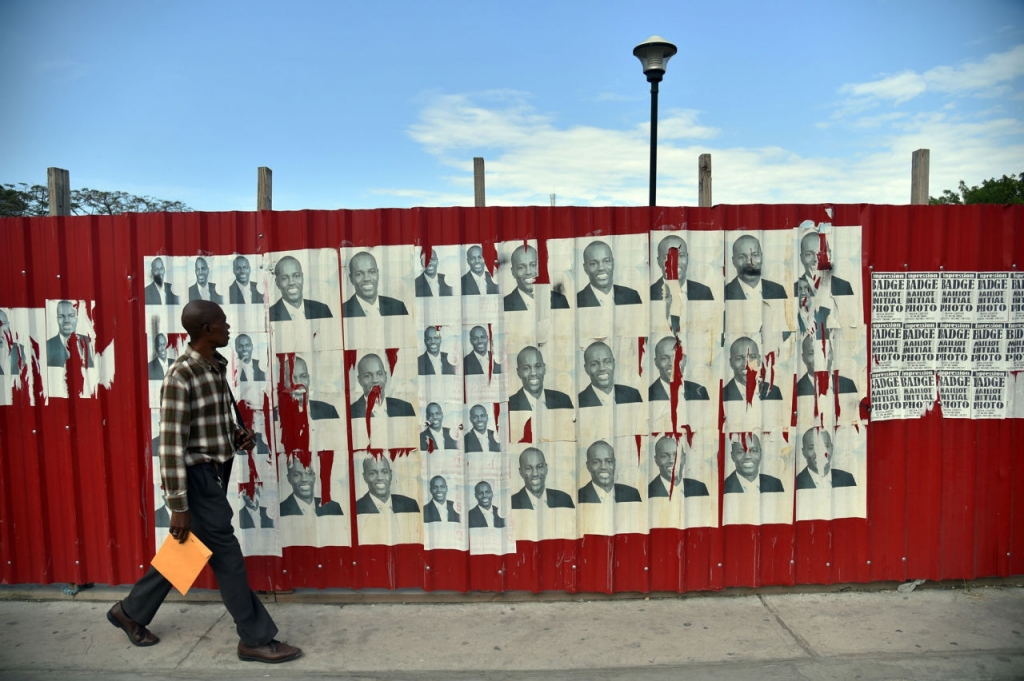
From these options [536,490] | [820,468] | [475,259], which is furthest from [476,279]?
A: [820,468]

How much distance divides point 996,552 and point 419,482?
3.67 meters

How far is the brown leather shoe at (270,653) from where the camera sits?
3.54m

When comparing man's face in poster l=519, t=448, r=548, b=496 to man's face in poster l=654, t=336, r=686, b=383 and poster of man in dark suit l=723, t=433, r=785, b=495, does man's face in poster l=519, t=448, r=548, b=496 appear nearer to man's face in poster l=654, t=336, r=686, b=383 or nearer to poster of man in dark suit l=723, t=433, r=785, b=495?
man's face in poster l=654, t=336, r=686, b=383

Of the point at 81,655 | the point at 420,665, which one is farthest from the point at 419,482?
the point at 81,655

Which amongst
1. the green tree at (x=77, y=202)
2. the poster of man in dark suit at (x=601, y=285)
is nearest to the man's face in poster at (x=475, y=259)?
the poster of man in dark suit at (x=601, y=285)

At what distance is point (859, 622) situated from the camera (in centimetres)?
391

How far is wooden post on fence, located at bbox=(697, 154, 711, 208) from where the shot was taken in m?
4.24

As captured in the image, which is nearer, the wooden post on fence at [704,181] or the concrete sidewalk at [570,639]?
the concrete sidewalk at [570,639]

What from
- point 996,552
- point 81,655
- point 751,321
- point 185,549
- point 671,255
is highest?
point 671,255

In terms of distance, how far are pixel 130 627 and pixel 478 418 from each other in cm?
221

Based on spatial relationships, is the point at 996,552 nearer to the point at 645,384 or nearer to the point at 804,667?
the point at 804,667

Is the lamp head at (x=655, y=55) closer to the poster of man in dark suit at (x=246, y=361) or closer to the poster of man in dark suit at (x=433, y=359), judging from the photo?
the poster of man in dark suit at (x=433, y=359)

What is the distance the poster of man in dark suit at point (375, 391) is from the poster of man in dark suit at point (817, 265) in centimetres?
251

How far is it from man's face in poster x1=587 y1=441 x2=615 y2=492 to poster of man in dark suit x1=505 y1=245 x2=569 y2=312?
88 centimetres
